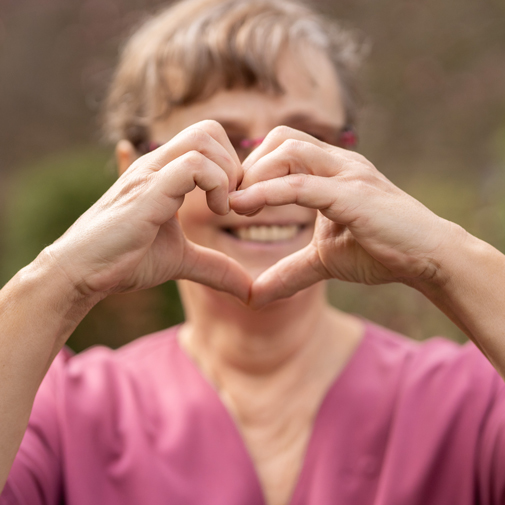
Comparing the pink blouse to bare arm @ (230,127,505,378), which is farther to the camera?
the pink blouse

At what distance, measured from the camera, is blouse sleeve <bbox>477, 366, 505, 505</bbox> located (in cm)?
146

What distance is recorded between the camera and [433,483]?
1.58 meters

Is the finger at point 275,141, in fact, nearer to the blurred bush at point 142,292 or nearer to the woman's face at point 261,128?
the woman's face at point 261,128

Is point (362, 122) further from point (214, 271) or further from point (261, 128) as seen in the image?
point (214, 271)

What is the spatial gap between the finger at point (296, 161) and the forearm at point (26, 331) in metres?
0.48

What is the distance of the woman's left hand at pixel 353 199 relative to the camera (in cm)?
114

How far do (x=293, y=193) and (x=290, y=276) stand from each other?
312 mm

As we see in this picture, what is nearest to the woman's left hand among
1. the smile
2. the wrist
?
the wrist

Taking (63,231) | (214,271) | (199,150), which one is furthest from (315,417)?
(63,231)

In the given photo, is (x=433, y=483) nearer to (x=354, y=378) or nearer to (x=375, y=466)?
(x=375, y=466)

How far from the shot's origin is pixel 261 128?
1.67m

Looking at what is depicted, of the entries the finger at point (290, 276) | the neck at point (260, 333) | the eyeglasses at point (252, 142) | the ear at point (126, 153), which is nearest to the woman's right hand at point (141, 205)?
the finger at point (290, 276)

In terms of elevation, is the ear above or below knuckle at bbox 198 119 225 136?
below

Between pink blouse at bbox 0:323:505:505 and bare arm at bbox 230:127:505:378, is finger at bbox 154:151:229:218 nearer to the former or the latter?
bare arm at bbox 230:127:505:378
